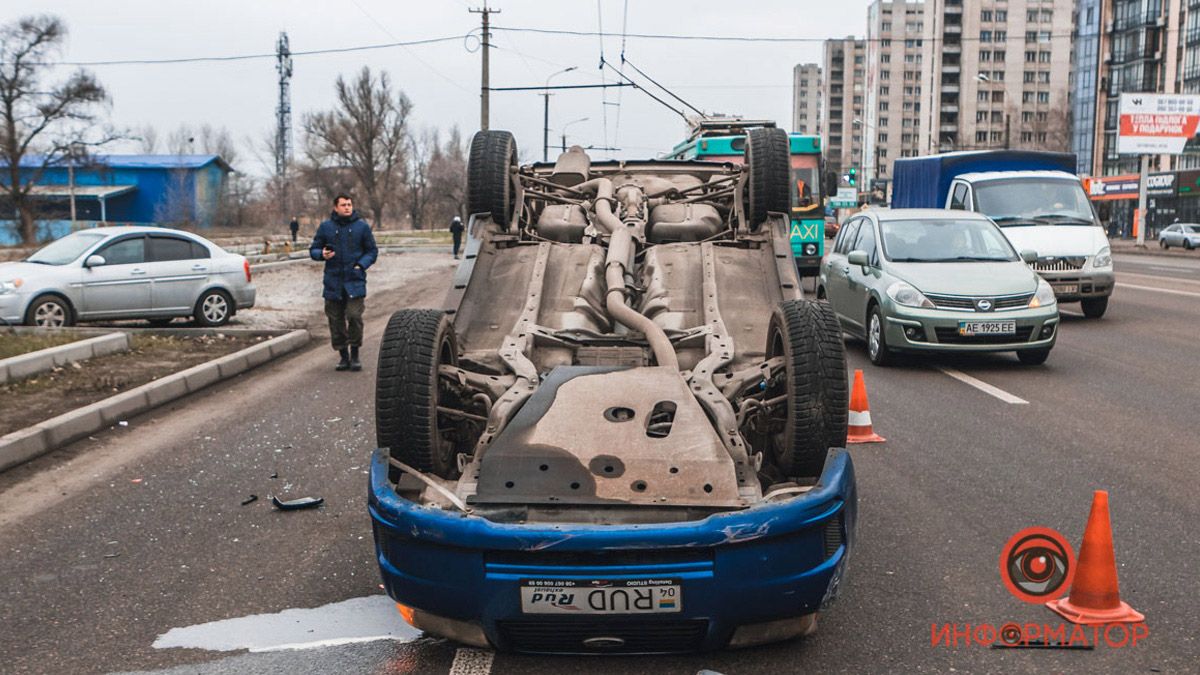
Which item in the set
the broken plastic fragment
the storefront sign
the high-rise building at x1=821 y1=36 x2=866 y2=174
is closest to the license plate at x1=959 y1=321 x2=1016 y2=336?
the broken plastic fragment

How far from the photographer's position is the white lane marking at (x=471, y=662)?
3.81m

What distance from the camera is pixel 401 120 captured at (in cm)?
9488

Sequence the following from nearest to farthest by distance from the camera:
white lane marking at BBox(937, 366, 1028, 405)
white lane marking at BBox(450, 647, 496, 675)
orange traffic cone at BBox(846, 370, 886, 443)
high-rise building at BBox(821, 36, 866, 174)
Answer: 1. white lane marking at BBox(450, 647, 496, 675)
2. orange traffic cone at BBox(846, 370, 886, 443)
3. white lane marking at BBox(937, 366, 1028, 405)
4. high-rise building at BBox(821, 36, 866, 174)

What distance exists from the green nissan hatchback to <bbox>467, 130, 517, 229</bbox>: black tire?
5459mm

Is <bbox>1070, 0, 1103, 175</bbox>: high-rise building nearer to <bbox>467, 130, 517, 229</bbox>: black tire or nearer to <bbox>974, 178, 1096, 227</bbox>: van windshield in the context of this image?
<bbox>974, 178, 1096, 227</bbox>: van windshield

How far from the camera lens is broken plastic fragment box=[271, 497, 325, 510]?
607cm

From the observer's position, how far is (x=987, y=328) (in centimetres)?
1102

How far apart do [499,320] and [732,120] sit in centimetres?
1767

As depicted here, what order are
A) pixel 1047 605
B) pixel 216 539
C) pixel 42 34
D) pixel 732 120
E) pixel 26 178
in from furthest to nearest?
pixel 26 178, pixel 42 34, pixel 732 120, pixel 216 539, pixel 1047 605

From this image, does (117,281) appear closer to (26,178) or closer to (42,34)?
(42,34)

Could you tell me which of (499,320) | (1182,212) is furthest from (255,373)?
(1182,212)

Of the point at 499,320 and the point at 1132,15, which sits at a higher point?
the point at 1132,15

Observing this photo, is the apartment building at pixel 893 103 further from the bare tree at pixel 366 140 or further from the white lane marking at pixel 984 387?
the white lane marking at pixel 984 387

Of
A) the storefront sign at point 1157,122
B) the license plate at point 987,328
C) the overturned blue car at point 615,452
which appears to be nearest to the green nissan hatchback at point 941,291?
the license plate at point 987,328
